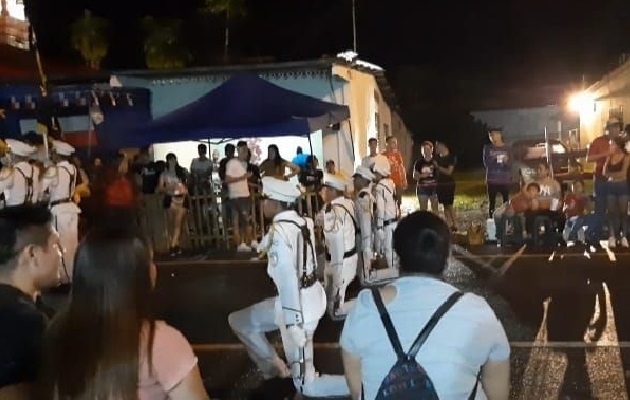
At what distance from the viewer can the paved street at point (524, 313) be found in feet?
25.6

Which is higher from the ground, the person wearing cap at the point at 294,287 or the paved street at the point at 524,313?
the person wearing cap at the point at 294,287

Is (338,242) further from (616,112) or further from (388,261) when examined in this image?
(616,112)

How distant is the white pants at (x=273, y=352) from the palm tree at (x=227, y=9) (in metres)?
28.3

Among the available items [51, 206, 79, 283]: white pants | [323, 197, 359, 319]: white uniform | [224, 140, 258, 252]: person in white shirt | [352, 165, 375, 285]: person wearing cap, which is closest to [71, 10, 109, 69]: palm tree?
[224, 140, 258, 252]: person in white shirt

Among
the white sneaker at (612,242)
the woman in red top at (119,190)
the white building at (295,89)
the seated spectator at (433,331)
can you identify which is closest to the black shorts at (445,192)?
the white building at (295,89)

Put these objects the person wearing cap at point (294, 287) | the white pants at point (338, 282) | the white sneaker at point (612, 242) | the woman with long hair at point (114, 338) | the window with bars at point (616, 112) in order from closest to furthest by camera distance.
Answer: the woman with long hair at point (114, 338), the person wearing cap at point (294, 287), the white pants at point (338, 282), the white sneaker at point (612, 242), the window with bars at point (616, 112)

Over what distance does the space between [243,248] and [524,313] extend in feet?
23.6

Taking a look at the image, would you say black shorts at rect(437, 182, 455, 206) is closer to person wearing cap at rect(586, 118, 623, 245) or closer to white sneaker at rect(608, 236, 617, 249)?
person wearing cap at rect(586, 118, 623, 245)

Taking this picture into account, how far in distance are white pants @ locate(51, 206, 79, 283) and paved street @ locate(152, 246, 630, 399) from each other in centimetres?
138

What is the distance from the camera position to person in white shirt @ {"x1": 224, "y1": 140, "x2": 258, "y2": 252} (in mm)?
16516

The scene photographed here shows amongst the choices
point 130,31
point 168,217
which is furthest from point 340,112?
point 130,31

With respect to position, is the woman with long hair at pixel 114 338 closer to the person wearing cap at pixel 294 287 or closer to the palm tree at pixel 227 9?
the person wearing cap at pixel 294 287

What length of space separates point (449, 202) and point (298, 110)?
349 cm

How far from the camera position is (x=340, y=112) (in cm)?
1750
